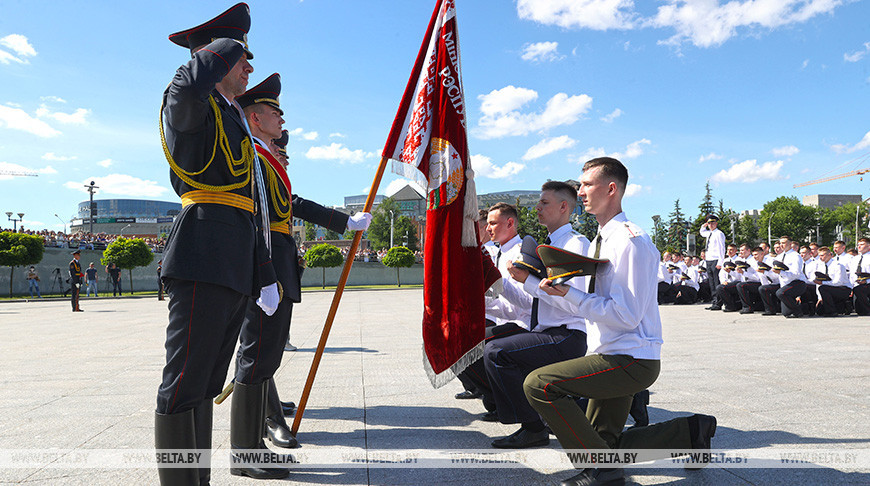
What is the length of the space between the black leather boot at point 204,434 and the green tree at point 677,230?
2702 inches

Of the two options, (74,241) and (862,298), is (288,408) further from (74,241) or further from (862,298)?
(74,241)

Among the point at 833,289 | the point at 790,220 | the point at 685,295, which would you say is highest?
the point at 790,220

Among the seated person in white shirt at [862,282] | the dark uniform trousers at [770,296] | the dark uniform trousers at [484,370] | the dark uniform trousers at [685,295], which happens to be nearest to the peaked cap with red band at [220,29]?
the dark uniform trousers at [484,370]

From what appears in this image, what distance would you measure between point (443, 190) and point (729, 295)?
13604mm

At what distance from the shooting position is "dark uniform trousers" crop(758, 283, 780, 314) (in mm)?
13547

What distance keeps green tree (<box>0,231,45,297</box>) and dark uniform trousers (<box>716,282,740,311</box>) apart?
33858 mm

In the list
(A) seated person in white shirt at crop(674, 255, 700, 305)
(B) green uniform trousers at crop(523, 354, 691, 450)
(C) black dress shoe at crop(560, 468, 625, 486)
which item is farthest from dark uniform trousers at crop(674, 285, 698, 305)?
(C) black dress shoe at crop(560, 468, 625, 486)

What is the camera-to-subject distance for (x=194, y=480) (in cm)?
247

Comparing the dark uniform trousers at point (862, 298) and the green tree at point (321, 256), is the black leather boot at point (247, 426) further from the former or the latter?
the green tree at point (321, 256)

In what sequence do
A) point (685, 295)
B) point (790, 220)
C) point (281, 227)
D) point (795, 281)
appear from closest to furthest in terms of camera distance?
point (281, 227), point (795, 281), point (685, 295), point (790, 220)

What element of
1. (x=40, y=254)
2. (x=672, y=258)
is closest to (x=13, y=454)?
(x=672, y=258)

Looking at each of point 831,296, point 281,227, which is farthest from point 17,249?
Result: point 831,296

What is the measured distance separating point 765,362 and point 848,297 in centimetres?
895

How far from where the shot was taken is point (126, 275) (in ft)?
149
